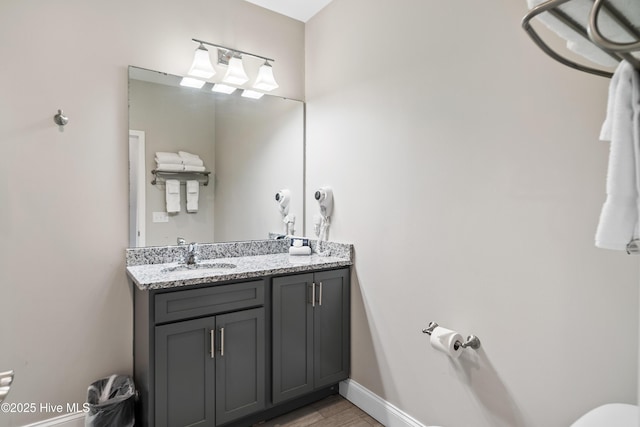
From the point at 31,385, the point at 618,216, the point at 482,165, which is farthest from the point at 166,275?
the point at 618,216

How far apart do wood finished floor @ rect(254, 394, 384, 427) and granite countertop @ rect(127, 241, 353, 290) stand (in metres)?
0.88

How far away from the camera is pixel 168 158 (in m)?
2.28

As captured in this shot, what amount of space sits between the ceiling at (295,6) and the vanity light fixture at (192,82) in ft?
2.39

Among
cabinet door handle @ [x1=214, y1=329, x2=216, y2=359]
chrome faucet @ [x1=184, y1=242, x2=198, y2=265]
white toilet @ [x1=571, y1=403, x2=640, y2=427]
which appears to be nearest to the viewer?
white toilet @ [x1=571, y1=403, x2=640, y2=427]

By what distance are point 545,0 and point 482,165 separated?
0.87 metres

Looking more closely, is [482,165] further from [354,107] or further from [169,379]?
[169,379]

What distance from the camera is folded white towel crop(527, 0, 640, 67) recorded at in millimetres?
758

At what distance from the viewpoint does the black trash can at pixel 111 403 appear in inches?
Answer: 67.3

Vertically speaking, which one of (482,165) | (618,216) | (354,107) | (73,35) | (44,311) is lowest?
(44,311)

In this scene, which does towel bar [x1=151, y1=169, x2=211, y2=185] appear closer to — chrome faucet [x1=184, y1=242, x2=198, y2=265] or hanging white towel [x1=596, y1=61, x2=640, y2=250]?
chrome faucet [x1=184, y1=242, x2=198, y2=265]

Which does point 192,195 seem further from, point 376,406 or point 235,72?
point 376,406

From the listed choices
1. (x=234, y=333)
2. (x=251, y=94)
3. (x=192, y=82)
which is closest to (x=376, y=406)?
(x=234, y=333)

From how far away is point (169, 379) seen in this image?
1690 millimetres

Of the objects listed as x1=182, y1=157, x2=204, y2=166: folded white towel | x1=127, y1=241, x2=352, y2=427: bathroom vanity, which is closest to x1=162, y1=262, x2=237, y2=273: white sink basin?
x1=127, y1=241, x2=352, y2=427: bathroom vanity
